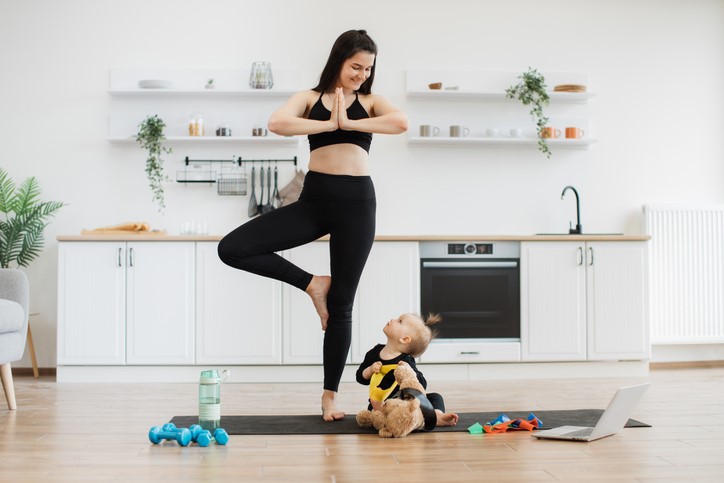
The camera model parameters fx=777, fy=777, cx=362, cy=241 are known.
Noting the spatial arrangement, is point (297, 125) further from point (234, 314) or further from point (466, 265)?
point (466, 265)

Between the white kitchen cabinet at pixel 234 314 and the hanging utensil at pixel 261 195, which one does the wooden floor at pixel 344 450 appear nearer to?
the white kitchen cabinet at pixel 234 314

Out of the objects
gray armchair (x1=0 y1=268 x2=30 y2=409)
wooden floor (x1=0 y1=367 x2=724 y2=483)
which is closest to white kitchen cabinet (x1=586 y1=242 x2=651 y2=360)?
wooden floor (x1=0 y1=367 x2=724 y2=483)

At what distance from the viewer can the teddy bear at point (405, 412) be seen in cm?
266

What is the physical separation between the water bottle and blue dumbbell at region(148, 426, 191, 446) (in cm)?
11

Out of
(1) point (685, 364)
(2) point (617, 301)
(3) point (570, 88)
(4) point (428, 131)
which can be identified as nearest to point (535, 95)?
(3) point (570, 88)

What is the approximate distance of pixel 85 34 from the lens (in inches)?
201

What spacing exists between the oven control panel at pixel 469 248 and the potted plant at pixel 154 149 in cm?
189

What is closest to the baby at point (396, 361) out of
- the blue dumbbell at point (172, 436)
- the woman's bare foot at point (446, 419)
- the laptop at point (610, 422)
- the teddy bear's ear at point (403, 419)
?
the woman's bare foot at point (446, 419)

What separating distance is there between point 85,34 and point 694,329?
14.7 feet

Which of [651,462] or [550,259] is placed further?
[550,259]

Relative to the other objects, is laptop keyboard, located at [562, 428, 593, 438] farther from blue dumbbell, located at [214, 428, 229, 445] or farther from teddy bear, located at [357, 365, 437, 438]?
blue dumbbell, located at [214, 428, 229, 445]

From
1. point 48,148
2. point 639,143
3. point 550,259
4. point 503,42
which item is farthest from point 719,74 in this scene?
point 48,148

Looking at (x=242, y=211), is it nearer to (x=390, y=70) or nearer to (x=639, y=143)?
(x=390, y=70)

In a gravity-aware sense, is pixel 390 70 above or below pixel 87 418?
above
